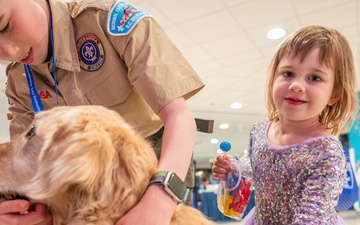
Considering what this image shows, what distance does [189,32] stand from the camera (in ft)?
16.6

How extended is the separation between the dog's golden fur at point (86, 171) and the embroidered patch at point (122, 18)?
358 millimetres

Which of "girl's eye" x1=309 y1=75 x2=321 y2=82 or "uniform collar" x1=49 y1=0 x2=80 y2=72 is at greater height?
"uniform collar" x1=49 y1=0 x2=80 y2=72

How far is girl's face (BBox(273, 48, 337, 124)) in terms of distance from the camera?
1565 mm

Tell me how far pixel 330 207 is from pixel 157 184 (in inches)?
30.8

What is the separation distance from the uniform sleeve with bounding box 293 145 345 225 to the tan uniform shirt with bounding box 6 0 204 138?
0.59 m

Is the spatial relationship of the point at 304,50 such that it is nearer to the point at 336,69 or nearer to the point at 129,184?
the point at 336,69

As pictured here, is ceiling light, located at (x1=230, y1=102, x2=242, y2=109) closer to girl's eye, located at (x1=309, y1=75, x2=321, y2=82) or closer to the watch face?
girl's eye, located at (x1=309, y1=75, x2=321, y2=82)

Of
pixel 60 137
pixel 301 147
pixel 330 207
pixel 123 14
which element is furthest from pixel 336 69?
pixel 60 137

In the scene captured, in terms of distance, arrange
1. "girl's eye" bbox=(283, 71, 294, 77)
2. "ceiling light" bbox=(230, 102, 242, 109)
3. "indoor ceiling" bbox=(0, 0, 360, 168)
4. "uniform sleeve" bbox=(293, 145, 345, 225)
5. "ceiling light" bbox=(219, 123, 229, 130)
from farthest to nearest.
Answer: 1. "ceiling light" bbox=(219, 123, 229, 130)
2. "ceiling light" bbox=(230, 102, 242, 109)
3. "indoor ceiling" bbox=(0, 0, 360, 168)
4. "girl's eye" bbox=(283, 71, 294, 77)
5. "uniform sleeve" bbox=(293, 145, 345, 225)

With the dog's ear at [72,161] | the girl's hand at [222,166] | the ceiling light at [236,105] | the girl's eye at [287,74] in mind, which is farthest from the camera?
the ceiling light at [236,105]

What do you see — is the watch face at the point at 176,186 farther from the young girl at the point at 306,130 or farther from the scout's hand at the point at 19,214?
the young girl at the point at 306,130

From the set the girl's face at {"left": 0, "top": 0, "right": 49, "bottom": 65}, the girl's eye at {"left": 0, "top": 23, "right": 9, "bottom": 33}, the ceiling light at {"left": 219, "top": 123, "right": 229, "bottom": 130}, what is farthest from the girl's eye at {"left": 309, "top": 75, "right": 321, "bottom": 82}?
the ceiling light at {"left": 219, "top": 123, "right": 229, "bottom": 130}

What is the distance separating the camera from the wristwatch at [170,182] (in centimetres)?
100

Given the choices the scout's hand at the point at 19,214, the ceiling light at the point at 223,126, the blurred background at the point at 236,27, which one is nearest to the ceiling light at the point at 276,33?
the blurred background at the point at 236,27
